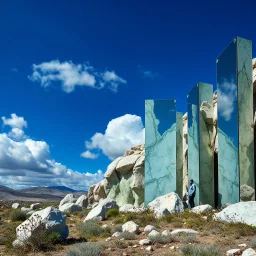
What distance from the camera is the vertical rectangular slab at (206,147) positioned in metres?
19.0

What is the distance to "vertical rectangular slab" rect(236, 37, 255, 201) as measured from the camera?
15211mm

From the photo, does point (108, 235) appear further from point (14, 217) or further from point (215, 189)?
point (215, 189)

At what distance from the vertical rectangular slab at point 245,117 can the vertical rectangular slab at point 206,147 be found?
4.01 m

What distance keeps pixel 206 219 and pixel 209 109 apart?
9.03m

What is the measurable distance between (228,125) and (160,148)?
6.44 meters

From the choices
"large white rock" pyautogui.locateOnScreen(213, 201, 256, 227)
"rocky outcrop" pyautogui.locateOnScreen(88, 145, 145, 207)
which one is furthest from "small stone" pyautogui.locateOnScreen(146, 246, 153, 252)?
"rocky outcrop" pyautogui.locateOnScreen(88, 145, 145, 207)

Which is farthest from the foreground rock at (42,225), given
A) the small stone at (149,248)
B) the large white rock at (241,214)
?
the large white rock at (241,214)

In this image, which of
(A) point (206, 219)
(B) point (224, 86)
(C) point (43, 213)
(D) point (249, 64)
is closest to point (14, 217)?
(C) point (43, 213)

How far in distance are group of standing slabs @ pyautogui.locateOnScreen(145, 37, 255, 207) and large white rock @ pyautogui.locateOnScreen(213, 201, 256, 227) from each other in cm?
375

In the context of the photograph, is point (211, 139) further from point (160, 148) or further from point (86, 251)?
point (86, 251)

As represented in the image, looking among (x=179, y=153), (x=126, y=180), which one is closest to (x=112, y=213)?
(x=179, y=153)

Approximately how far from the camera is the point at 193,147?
20266mm

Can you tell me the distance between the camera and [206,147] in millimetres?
19672

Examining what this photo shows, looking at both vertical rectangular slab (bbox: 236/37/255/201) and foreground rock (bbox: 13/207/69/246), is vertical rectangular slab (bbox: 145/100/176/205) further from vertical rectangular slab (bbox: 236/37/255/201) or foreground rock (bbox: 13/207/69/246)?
foreground rock (bbox: 13/207/69/246)
